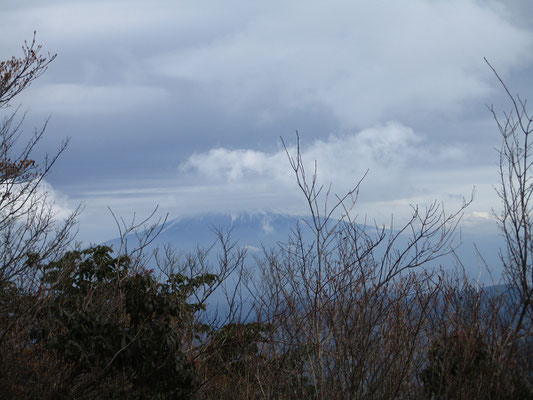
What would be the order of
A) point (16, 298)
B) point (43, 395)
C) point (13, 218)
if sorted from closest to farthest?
point (43, 395) < point (16, 298) < point (13, 218)

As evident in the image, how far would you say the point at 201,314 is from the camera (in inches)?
451

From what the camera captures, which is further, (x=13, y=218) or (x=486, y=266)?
(x=13, y=218)

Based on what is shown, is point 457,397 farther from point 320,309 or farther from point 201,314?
point 201,314

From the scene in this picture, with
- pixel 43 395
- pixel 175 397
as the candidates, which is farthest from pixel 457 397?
pixel 43 395

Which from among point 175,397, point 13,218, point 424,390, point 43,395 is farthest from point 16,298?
point 424,390

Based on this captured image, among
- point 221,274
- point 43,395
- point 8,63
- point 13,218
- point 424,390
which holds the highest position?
point 8,63

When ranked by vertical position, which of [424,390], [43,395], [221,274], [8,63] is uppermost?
[8,63]

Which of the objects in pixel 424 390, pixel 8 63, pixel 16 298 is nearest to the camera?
pixel 424 390

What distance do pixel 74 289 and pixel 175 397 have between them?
602cm

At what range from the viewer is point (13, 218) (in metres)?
10.1

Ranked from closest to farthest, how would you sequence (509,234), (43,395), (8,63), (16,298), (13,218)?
(509,234) < (43,395) < (16,298) < (13,218) < (8,63)

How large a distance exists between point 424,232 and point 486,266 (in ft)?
3.74

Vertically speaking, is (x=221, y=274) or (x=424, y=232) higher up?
(x=424, y=232)

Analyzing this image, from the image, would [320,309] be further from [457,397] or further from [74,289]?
[74,289]
